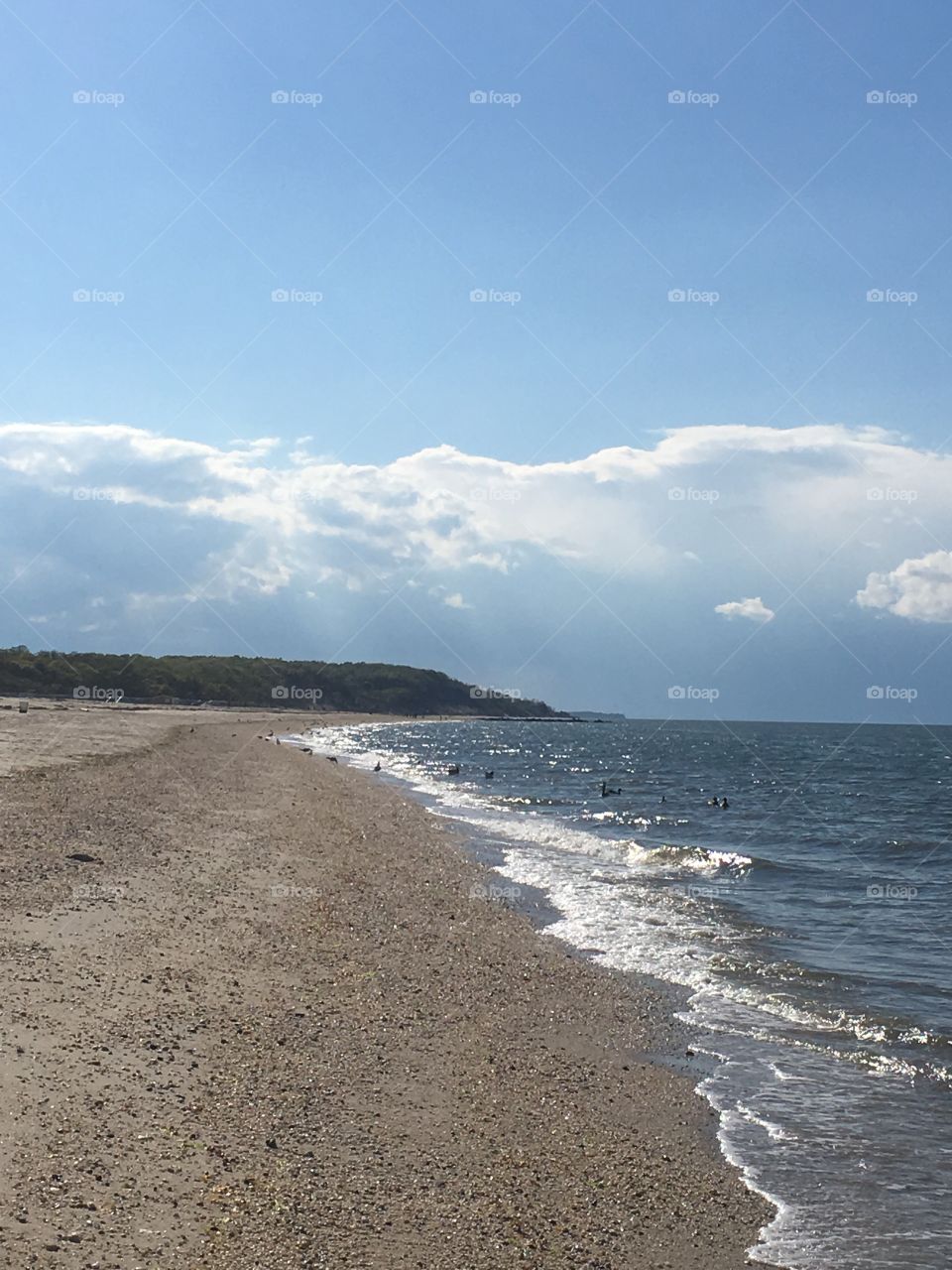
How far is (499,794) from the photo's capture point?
5438 cm

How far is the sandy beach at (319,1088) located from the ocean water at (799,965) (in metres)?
0.83

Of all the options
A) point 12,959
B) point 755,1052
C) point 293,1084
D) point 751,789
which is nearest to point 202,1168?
point 293,1084

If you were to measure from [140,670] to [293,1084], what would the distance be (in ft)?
590

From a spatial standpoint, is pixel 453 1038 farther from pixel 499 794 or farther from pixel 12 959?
pixel 499 794

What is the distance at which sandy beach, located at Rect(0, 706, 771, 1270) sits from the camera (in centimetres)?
751

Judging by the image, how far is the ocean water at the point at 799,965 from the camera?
937 centimetres

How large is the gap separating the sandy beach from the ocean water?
32.8 inches

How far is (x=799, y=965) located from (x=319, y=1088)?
11.1m
